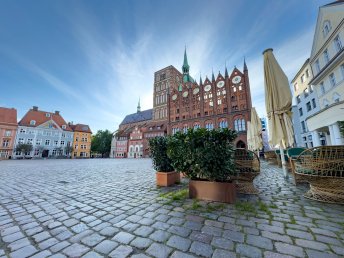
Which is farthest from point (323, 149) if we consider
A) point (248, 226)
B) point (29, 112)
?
point (29, 112)

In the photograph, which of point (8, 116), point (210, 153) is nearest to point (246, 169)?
point (210, 153)

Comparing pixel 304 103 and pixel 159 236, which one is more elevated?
pixel 304 103

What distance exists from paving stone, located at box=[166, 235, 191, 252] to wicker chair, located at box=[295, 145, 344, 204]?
A: 2.93m

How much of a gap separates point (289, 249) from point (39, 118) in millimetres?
56837

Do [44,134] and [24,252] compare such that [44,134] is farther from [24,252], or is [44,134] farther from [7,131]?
[24,252]

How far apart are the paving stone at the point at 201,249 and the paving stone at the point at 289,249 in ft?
2.41

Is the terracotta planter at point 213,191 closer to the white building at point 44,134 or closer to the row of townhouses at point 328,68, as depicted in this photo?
the row of townhouses at point 328,68

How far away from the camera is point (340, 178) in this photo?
2756mm

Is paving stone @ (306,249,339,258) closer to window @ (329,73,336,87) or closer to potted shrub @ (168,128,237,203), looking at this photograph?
potted shrub @ (168,128,237,203)

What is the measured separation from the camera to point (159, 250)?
5.37ft

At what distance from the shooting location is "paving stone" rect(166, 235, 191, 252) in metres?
1.68

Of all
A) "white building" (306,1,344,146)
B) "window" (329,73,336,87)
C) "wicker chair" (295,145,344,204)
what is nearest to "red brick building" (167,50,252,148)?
"white building" (306,1,344,146)

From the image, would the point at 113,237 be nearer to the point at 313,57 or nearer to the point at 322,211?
the point at 322,211

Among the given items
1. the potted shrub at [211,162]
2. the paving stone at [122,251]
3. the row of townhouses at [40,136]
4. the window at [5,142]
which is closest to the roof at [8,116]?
the row of townhouses at [40,136]
